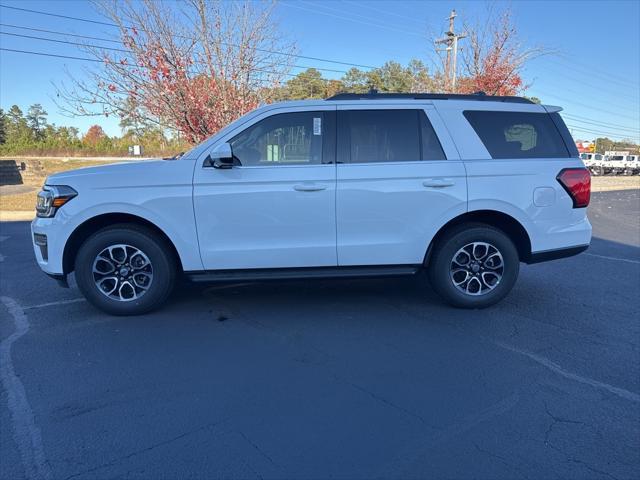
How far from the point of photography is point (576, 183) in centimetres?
450

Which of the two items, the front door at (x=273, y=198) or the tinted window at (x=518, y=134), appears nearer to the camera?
the front door at (x=273, y=198)

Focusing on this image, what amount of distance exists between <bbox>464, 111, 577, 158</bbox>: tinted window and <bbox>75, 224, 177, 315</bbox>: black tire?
3.40 metres

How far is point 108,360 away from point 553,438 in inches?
127

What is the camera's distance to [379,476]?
2254mm

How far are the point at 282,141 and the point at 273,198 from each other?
615mm

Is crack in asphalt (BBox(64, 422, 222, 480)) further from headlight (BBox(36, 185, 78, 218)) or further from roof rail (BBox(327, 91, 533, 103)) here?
roof rail (BBox(327, 91, 533, 103))

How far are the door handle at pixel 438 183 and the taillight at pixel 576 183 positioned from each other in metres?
1.16

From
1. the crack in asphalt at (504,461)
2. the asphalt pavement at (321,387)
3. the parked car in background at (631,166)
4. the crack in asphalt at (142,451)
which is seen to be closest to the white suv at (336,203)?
the asphalt pavement at (321,387)

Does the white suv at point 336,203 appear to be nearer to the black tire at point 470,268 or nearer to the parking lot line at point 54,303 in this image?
the black tire at point 470,268

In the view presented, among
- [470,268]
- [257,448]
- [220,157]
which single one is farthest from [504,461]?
[220,157]

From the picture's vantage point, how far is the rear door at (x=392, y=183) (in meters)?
4.27

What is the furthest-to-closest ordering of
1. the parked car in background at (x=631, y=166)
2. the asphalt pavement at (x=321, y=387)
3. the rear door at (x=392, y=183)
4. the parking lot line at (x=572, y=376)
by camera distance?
the parked car in background at (x=631, y=166) < the rear door at (x=392, y=183) < the parking lot line at (x=572, y=376) < the asphalt pavement at (x=321, y=387)

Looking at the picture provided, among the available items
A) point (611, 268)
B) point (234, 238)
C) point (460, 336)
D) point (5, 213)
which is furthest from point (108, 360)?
point (5, 213)

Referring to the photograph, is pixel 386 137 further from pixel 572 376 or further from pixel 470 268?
pixel 572 376
